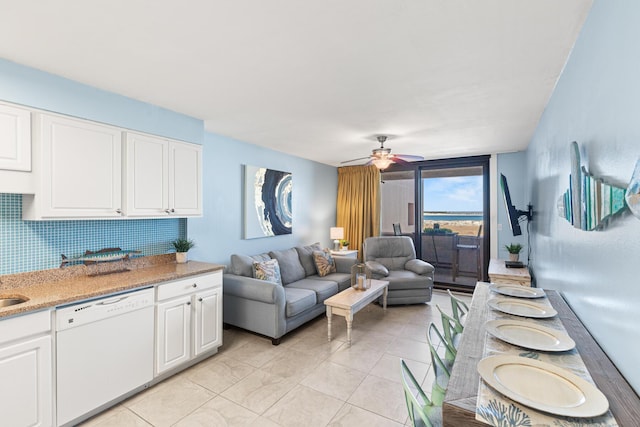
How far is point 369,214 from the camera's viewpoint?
613cm

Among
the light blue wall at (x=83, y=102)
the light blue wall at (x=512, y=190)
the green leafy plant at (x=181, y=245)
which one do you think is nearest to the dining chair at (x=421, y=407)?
the green leafy plant at (x=181, y=245)

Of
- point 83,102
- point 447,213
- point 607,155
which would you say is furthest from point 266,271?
point 447,213

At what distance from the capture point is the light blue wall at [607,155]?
100cm

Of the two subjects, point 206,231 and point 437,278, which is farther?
point 437,278

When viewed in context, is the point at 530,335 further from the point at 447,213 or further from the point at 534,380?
the point at 447,213

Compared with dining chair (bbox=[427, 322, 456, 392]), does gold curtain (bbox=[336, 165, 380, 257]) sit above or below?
above

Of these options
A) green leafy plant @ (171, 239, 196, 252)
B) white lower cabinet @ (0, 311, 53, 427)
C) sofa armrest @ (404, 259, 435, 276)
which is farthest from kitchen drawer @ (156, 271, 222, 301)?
sofa armrest @ (404, 259, 435, 276)

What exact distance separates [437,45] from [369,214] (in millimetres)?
4459

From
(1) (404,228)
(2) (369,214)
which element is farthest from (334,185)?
(1) (404,228)

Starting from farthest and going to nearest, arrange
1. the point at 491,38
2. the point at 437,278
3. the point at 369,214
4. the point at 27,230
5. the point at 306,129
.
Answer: the point at 369,214
the point at 437,278
the point at 306,129
the point at 27,230
the point at 491,38

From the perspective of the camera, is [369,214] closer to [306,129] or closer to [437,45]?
[306,129]

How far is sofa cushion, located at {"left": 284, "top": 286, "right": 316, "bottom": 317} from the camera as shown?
10.9ft

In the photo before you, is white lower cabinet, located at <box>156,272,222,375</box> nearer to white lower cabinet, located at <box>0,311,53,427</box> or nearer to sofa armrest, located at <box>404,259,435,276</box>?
white lower cabinet, located at <box>0,311,53,427</box>

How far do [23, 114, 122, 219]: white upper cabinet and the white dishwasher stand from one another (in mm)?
750
